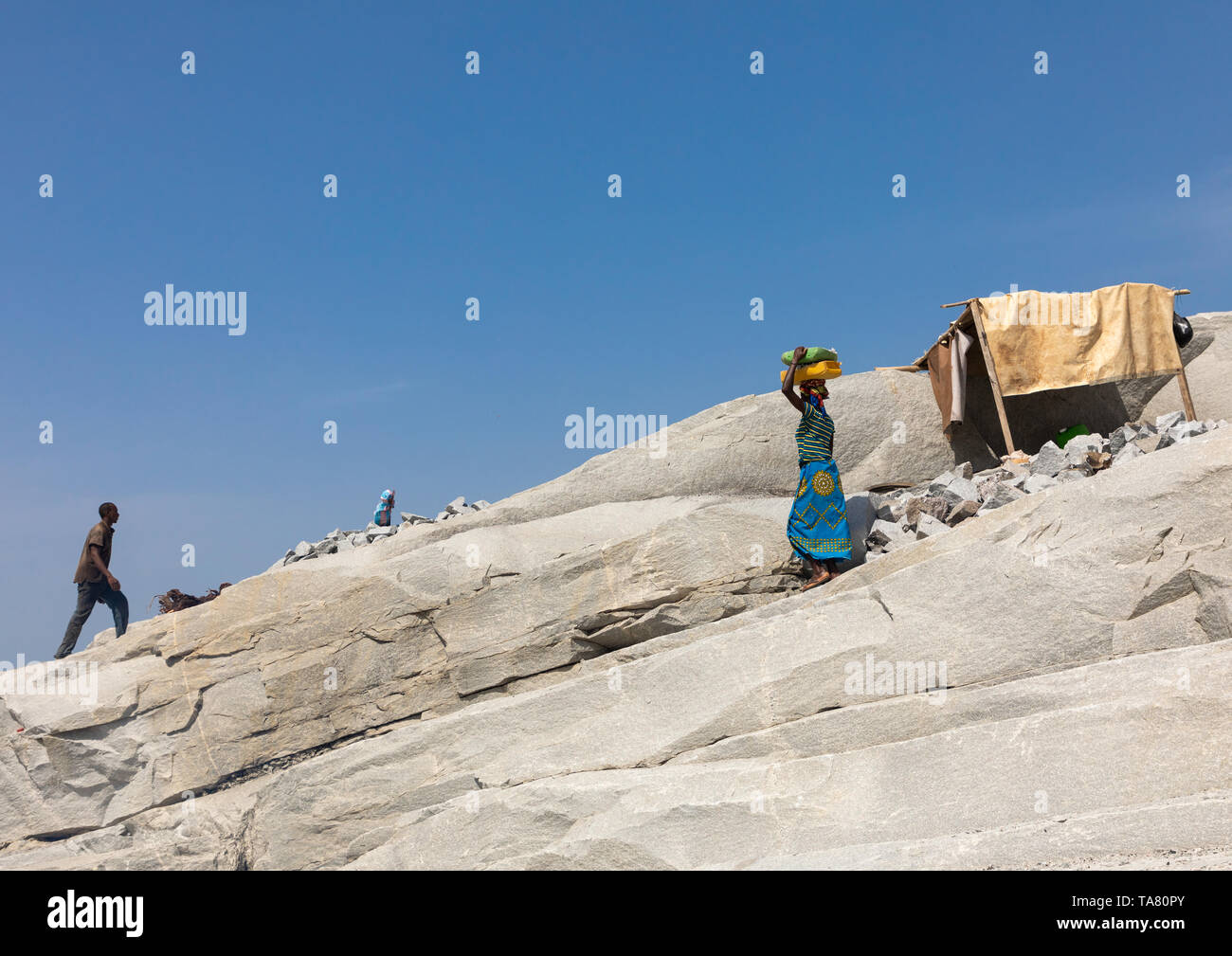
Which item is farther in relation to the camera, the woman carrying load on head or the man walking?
the man walking

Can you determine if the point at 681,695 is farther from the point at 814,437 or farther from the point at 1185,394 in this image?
the point at 1185,394

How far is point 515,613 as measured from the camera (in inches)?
343

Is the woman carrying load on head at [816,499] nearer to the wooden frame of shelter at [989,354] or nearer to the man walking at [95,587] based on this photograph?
the wooden frame of shelter at [989,354]

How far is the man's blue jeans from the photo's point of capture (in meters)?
10.1

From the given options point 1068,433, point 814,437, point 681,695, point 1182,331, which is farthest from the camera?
point 1068,433

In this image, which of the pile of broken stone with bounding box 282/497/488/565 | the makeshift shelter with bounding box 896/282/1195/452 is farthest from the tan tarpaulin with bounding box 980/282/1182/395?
the pile of broken stone with bounding box 282/497/488/565

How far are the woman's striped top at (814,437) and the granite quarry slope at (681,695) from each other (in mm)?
785

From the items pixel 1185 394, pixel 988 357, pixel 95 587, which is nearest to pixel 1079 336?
pixel 988 357

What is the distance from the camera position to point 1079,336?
10.7 m

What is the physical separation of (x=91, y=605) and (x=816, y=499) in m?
7.79

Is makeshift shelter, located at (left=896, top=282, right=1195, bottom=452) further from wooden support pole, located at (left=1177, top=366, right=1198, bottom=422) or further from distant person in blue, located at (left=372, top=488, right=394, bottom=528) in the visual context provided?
distant person in blue, located at (left=372, top=488, right=394, bottom=528)

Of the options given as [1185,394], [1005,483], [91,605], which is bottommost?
[91,605]

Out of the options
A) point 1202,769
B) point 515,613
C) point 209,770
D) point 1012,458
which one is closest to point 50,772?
point 209,770

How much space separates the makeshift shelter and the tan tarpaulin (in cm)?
1
